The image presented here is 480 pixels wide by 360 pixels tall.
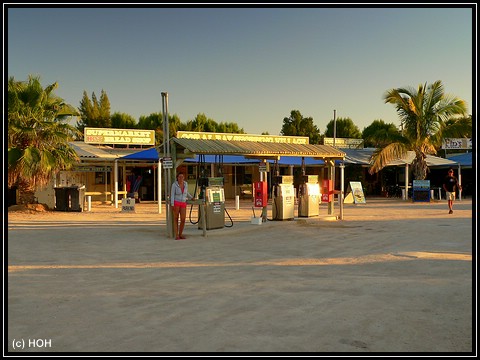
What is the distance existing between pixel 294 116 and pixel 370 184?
20322 millimetres

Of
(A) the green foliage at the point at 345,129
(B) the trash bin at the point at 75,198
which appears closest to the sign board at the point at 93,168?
(B) the trash bin at the point at 75,198

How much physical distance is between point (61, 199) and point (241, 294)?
648 inches

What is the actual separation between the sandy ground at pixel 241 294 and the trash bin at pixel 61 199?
842cm

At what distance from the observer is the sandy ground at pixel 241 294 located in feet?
15.0

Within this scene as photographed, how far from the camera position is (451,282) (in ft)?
22.9

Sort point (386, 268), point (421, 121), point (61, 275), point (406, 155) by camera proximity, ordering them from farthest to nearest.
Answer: point (406, 155), point (421, 121), point (386, 268), point (61, 275)

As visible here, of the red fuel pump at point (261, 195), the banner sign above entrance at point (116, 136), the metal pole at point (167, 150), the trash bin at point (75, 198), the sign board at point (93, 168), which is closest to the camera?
the metal pole at point (167, 150)

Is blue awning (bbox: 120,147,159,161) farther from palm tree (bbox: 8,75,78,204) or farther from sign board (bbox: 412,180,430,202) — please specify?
sign board (bbox: 412,180,430,202)

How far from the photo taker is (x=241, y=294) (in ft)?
20.8

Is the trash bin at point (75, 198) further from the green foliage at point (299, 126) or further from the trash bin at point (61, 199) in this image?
the green foliage at point (299, 126)

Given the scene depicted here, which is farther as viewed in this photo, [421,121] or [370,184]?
[370,184]

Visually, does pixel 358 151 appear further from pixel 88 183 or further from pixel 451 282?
pixel 451 282
